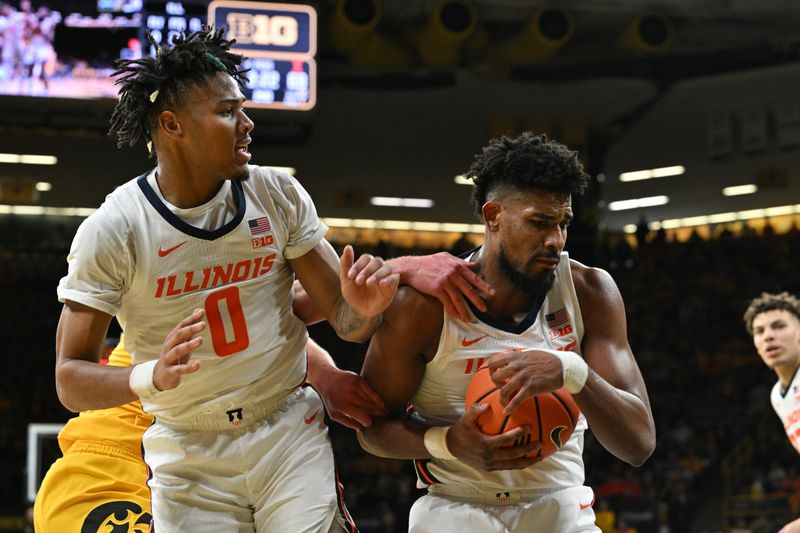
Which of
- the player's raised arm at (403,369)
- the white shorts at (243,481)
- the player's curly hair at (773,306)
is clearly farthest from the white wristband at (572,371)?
the player's curly hair at (773,306)

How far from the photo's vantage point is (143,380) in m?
2.93

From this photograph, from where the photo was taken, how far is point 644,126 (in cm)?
1647

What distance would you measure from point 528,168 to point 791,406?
12.8 ft

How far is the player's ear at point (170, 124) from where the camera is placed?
3324 mm

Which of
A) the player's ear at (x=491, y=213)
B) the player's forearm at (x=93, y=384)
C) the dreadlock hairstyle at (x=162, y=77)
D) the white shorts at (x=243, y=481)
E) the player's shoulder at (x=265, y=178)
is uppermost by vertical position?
the dreadlock hairstyle at (x=162, y=77)

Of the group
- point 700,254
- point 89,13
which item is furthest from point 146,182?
point 700,254

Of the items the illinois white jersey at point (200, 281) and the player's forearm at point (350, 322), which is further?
the player's forearm at point (350, 322)

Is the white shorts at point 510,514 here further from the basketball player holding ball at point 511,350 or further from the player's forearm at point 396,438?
the player's forearm at point 396,438

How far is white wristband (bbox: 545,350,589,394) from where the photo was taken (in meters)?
3.10

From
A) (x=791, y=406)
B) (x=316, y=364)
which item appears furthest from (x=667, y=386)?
(x=316, y=364)

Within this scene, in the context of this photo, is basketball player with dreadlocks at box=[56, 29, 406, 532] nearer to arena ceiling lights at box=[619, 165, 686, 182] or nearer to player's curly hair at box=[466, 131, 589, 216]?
player's curly hair at box=[466, 131, 589, 216]

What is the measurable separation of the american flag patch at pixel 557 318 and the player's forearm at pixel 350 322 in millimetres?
624

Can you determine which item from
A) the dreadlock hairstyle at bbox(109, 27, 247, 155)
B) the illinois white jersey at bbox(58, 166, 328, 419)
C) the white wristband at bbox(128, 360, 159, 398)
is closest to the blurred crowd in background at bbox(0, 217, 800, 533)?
the illinois white jersey at bbox(58, 166, 328, 419)

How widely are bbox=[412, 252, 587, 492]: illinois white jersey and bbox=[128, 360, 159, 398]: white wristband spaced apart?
107 centimetres
